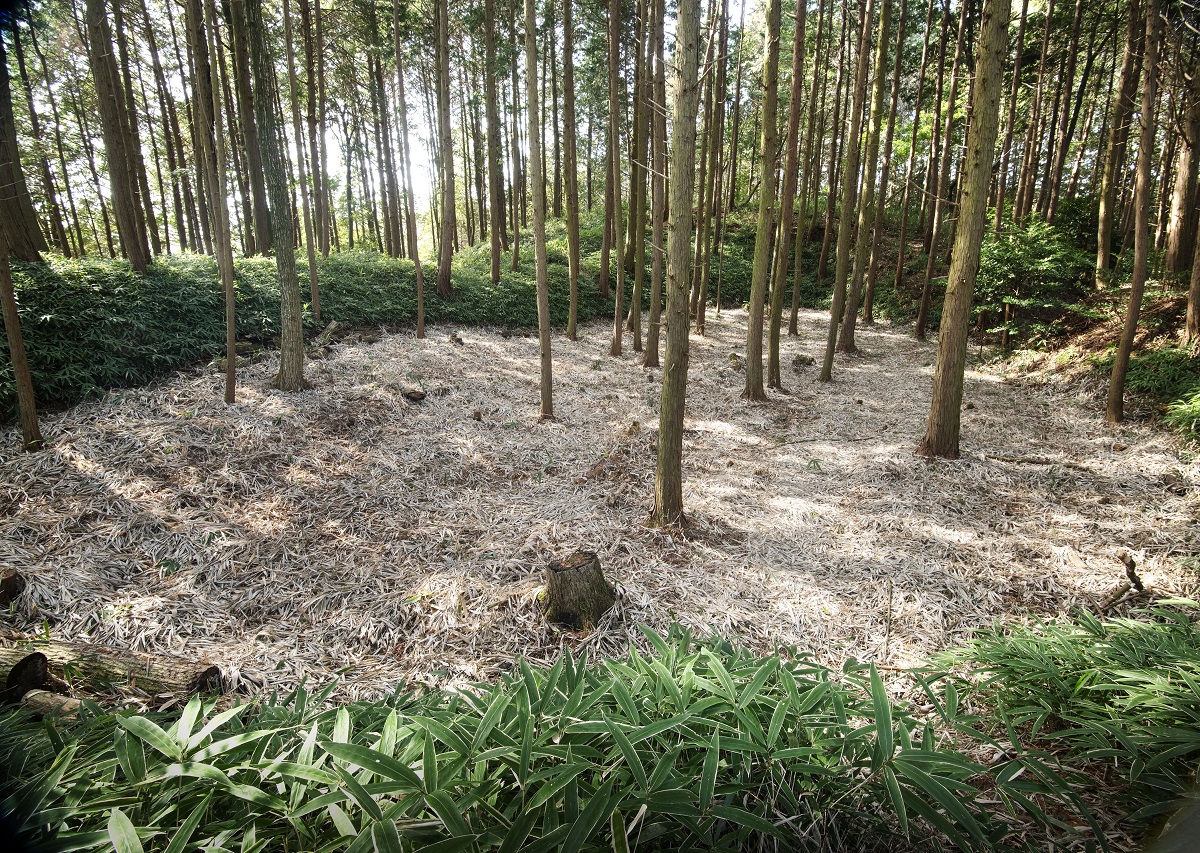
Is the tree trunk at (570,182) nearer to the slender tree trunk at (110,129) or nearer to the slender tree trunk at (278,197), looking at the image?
the slender tree trunk at (278,197)

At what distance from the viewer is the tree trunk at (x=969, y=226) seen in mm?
5234

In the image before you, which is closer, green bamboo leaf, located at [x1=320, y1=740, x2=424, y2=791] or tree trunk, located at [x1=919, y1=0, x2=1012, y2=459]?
green bamboo leaf, located at [x1=320, y1=740, x2=424, y2=791]

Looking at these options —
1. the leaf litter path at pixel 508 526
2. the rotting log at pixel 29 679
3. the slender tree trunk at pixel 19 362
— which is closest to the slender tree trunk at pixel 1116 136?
the leaf litter path at pixel 508 526

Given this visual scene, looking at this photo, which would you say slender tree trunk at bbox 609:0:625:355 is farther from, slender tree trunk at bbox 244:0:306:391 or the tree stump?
the tree stump

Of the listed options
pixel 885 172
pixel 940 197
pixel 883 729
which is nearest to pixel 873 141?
pixel 940 197

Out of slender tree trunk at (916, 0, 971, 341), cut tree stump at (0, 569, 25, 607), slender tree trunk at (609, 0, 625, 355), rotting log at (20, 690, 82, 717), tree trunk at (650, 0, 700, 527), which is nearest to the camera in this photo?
rotting log at (20, 690, 82, 717)

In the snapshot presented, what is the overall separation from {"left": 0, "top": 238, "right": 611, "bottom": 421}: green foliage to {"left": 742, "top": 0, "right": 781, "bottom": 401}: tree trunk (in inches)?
311

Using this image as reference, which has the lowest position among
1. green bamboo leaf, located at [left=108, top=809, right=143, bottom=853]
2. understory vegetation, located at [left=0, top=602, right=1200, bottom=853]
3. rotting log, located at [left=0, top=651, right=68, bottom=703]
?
rotting log, located at [left=0, top=651, right=68, bottom=703]

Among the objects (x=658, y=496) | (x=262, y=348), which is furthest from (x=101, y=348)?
(x=658, y=496)

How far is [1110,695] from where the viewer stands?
81.6 inches

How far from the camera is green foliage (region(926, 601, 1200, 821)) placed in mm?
1578

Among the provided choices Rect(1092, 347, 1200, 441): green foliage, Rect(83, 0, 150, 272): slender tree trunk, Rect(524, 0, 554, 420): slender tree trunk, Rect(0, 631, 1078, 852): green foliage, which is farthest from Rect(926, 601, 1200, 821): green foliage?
Rect(83, 0, 150, 272): slender tree trunk

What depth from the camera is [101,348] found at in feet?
21.7

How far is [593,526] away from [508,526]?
868mm
